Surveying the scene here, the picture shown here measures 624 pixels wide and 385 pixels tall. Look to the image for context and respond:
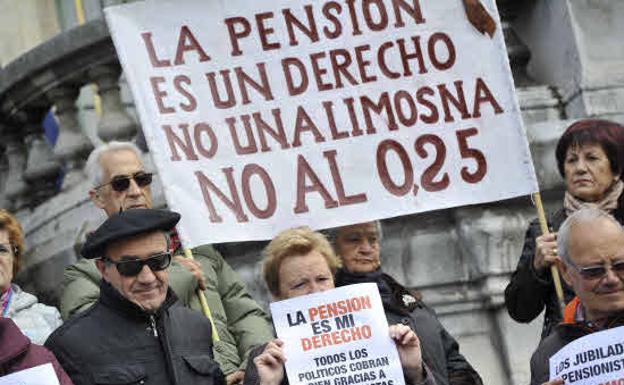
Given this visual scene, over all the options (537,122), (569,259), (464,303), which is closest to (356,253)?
(569,259)

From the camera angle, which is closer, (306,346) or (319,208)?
(306,346)

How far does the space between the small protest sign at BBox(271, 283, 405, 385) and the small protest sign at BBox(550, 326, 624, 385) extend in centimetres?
72

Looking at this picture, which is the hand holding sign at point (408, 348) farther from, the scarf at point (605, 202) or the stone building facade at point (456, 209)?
the stone building facade at point (456, 209)

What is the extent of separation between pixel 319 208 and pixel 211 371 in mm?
1685

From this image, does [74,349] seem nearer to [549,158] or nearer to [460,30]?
[460,30]

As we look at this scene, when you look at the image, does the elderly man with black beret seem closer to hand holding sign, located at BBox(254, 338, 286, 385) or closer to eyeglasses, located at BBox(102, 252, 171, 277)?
eyeglasses, located at BBox(102, 252, 171, 277)

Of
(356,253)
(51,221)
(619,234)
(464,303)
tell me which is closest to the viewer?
(619,234)

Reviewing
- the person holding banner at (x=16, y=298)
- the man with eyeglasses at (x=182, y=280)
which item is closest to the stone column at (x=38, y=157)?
the man with eyeglasses at (x=182, y=280)

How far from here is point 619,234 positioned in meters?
7.95

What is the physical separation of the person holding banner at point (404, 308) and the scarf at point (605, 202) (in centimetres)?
72

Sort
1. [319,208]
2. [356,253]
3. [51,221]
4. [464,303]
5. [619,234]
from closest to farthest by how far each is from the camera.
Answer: [619,234] → [356,253] → [319,208] → [464,303] → [51,221]

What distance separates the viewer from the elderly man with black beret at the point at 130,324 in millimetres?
8102

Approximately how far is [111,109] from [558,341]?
4458 mm

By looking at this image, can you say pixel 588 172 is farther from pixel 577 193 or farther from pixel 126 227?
pixel 126 227
